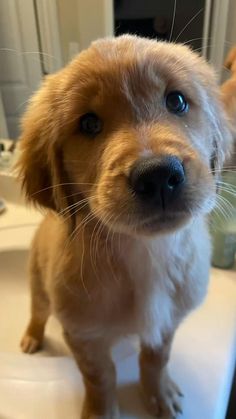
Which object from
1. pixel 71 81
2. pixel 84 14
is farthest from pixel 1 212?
pixel 71 81

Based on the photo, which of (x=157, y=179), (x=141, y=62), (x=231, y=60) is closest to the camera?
(x=157, y=179)

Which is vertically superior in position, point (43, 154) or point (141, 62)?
point (141, 62)

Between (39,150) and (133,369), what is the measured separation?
19.4 inches

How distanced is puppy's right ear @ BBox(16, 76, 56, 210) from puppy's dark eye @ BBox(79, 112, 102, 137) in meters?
0.06

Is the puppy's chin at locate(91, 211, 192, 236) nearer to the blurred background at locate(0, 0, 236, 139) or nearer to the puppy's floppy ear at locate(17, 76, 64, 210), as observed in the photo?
the puppy's floppy ear at locate(17, 76, 64, 210)

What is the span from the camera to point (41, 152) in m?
0.68

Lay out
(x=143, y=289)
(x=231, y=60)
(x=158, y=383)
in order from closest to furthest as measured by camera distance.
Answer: (x=143, y=289) → (x=158, y=383) → (x=231, y=60)

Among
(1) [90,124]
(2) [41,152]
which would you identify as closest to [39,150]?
(2) [41,152]

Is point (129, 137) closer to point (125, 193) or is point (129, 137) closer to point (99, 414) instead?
point (125, 193)

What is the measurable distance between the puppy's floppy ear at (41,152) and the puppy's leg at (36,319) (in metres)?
0.28

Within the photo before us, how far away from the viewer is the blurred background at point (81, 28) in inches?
37.1

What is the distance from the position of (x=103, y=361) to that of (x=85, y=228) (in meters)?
0.26

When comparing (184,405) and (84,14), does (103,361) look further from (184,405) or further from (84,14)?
(84,14)

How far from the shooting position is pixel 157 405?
79 centimetres
